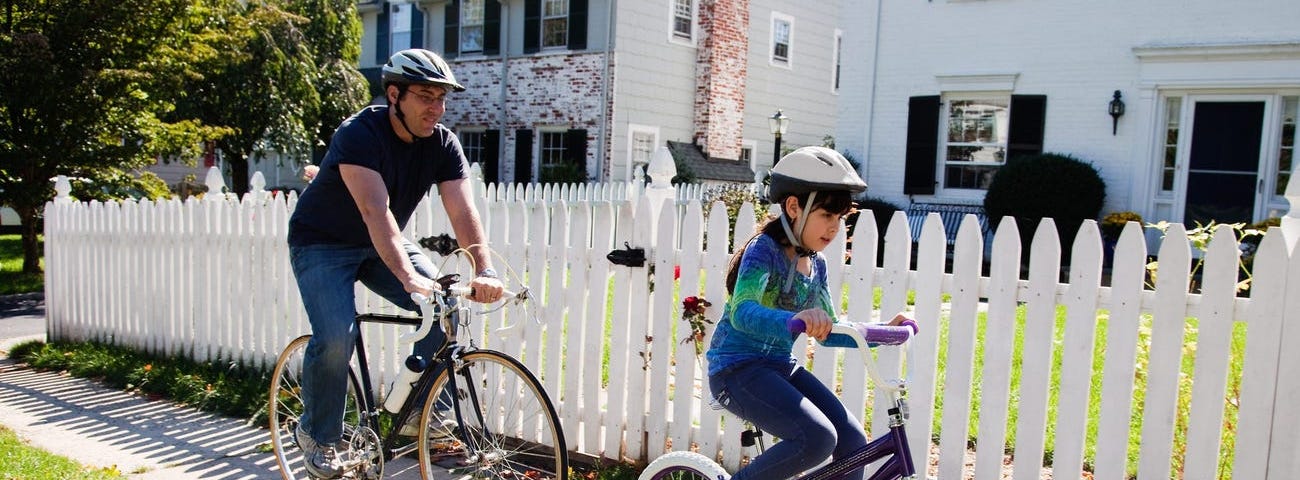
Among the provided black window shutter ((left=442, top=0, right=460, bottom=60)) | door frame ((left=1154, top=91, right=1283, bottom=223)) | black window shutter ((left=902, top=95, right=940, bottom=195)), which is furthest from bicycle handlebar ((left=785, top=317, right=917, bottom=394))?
black window shutter ((left=442, top=0, right=460, bottom=60))

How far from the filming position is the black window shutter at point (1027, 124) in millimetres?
13711

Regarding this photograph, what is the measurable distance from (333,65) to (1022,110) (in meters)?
13.9

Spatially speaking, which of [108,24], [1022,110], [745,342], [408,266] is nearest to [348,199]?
[408,266]

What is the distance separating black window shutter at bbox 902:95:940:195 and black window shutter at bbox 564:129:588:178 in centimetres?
682

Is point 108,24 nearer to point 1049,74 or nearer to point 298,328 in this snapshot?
point 298,328

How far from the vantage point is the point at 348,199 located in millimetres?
3598

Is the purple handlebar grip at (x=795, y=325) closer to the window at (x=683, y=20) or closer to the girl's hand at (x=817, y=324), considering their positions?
the girl's hand at (x=817, y=324)

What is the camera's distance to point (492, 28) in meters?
20.3

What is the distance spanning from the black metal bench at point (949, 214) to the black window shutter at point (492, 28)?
1001 cm

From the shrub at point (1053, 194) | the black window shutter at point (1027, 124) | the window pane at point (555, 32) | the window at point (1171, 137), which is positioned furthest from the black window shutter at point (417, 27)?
the window at point (1171, 137)

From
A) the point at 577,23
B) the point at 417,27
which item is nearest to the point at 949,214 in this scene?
the point at 577,23

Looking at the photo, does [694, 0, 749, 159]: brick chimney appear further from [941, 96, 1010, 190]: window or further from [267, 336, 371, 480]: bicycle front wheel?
[267, 336, 371, 480]: bicycle front wheel

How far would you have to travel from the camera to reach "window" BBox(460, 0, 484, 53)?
20.7 meters

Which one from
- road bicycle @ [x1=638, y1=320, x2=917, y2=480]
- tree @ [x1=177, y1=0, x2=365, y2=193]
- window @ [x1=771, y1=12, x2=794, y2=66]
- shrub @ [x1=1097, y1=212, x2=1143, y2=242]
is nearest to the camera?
road bicycle @ [x1=638, y1=320, x2=917, y2=480]
